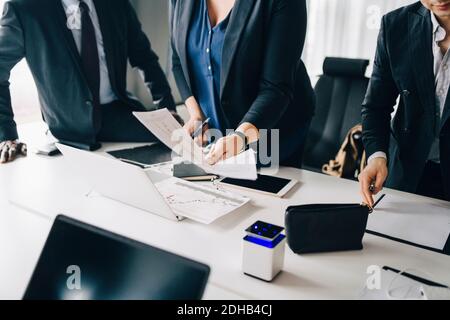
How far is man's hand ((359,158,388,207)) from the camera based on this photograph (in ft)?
4.23

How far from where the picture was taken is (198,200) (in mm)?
1312

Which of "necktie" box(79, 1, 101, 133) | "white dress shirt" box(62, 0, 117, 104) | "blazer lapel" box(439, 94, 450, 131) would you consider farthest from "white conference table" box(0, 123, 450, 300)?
"white dress shirt" box(62, 0, 117, 104)

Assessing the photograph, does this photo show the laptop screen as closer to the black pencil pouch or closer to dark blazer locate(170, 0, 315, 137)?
the black pencil pouch

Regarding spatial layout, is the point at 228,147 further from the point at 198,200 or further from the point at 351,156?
the point at 351,156

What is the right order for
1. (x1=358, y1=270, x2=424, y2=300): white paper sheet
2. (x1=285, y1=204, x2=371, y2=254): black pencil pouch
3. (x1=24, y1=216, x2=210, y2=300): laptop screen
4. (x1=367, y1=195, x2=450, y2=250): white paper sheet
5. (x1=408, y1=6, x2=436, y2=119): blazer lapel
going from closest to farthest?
(x1=24, y1=216, x2=210, y2=300): laptop screen
(x1=358, y1=270, x2=424, y2=300): white paper sheet
(x1=285, y1=204, x2=371, y2=254): black pencil pouch
(x1=367, y1=195, x2=450, y2=250): white paper sheet
(x1=408, y1=6, x2=436, y2=119): blazer lapel

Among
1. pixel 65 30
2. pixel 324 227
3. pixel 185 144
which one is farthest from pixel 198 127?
pixel 324 227

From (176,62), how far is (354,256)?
1.17 metres

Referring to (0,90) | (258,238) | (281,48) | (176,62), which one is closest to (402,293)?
(258,238)

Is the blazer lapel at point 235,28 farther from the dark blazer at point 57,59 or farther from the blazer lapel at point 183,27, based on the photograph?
the dark blazer at point 57,59

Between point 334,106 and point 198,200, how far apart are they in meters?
1.48

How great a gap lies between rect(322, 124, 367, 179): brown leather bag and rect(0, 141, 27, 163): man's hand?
157cm

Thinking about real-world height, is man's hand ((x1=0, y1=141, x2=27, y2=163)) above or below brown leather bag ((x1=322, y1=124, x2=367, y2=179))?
above

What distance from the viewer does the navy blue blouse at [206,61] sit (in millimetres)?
1637

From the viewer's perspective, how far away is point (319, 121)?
2598 millimetres
